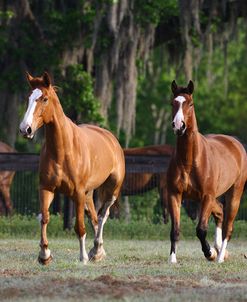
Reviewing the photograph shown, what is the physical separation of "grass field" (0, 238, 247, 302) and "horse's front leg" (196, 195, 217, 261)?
0.18 m

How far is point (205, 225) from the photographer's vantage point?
552 inches

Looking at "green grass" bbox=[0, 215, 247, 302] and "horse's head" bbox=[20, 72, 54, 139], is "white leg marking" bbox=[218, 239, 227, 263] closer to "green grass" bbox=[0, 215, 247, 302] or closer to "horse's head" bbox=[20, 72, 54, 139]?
"green grass" bbox=[0, 215, 247, 302]

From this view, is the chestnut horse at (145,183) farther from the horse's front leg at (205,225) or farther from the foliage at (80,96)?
the horse's front leg at (205,225)

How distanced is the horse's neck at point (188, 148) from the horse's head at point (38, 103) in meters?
1.91

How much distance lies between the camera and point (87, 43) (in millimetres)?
27422

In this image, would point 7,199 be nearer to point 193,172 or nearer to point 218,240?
point 218,240

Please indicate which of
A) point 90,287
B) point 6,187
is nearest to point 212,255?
point 90,287

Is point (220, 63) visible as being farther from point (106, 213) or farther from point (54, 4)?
point (106, 213)

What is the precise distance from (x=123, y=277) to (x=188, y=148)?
10.4ft

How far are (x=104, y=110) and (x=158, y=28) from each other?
276 centimetres

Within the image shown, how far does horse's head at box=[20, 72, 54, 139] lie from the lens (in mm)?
13062

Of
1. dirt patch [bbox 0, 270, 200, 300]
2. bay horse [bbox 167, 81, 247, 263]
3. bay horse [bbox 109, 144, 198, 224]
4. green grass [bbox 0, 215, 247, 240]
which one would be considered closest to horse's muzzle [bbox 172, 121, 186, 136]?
bay horse [bbox 167, 81, 247, 263]

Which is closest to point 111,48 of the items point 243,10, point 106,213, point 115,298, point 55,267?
point 243,10

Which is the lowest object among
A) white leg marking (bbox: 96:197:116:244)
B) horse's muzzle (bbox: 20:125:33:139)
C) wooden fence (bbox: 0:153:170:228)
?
wooden fence (bbox: 0:153:170:228)
